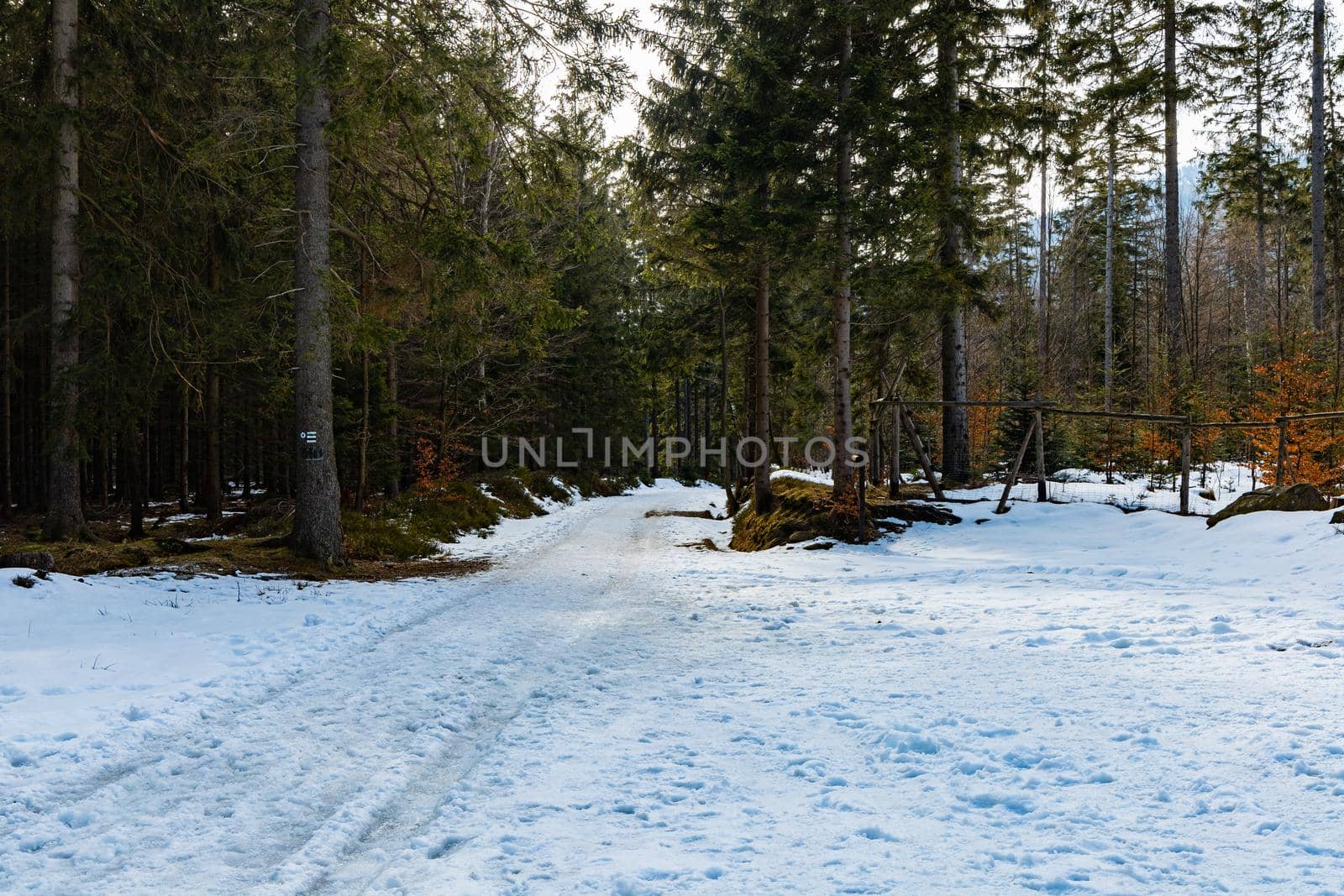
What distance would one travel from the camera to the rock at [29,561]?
27.2ft

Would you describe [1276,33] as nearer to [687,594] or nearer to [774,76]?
[774,76]

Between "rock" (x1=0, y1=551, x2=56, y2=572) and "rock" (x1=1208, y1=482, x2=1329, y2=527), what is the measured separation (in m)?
15.1

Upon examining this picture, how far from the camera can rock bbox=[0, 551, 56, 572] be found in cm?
830

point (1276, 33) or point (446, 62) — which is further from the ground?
point (1276, 33)

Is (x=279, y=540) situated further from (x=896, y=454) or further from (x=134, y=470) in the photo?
(x=896, y=454)

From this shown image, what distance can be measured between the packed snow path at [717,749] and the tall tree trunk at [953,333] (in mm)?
8454

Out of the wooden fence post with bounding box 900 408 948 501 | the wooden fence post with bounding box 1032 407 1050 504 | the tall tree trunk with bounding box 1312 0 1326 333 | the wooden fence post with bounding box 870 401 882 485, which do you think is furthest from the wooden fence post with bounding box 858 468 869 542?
the tall tree trunk with bounding box 1312 0 1326 333

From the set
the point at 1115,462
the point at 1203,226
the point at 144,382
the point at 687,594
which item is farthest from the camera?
the point at 1203,226

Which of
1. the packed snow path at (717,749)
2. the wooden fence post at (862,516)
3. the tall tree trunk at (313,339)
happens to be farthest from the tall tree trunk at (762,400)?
the tall tree trunk at (313,339)

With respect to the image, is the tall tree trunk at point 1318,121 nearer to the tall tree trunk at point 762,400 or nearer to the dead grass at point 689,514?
the tall tree trunk at point 762,400

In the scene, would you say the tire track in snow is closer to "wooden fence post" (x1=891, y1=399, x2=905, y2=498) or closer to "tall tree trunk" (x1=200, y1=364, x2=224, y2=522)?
"wooden fence post" (x1=891, y1=399, x2=905, y2=498)

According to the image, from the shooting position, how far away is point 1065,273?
41250mm

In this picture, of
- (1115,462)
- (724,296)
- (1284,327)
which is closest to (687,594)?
(724,296)

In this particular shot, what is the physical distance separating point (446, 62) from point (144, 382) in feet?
23.8
